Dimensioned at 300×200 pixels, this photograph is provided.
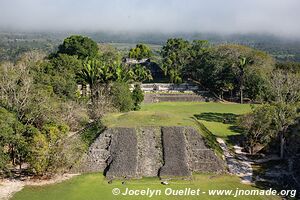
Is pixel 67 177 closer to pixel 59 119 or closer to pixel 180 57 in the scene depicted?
pixel 59 119


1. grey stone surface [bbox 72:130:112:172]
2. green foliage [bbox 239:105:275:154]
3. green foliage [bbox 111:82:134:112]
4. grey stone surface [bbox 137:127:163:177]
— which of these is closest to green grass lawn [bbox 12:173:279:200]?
grey stone surface [bbox 72:130:112:172]

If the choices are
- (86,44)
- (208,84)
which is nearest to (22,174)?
(208,84)

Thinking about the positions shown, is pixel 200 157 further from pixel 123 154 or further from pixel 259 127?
pixel 259 127

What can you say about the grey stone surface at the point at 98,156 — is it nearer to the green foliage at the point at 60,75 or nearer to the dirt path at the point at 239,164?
the dirt path at the point at 239,164

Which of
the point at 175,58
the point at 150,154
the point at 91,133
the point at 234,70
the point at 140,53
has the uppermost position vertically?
the point at 140,53

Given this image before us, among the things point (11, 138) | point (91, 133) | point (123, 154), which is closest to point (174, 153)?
point (123, 154)

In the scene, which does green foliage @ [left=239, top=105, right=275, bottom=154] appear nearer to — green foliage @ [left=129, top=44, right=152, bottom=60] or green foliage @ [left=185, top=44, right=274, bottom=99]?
green foliage @ [left=185, top=44, right=274, bottom=99]

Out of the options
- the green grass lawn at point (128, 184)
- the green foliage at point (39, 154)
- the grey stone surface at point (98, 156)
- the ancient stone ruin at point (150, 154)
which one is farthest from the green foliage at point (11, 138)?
the ancient stone ruin at point (150, 154)
